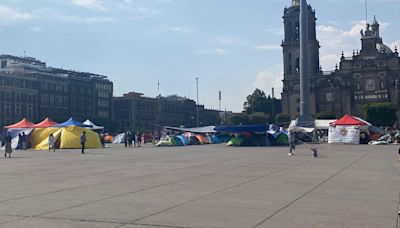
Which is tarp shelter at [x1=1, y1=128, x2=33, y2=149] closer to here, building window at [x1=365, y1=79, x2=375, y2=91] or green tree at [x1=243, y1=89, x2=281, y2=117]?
building window at [x1=365, y1=79, x2=375, y2=91]

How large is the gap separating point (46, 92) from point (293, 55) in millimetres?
65764

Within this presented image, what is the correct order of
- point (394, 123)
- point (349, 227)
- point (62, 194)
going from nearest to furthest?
point (349, 227)
point (62, 194)
point (394, 123)

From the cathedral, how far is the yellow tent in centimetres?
9025

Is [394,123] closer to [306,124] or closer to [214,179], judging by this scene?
[306,124]

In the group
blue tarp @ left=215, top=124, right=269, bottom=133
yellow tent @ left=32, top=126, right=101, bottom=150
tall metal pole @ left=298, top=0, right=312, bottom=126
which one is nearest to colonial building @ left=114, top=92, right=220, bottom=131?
tall metal pole @ left=298, top=0, right=312, bottom=126

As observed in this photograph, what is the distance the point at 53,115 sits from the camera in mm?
132875

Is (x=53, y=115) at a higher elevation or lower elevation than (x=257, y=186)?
higher

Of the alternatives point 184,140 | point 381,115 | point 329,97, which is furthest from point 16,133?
point 329,97

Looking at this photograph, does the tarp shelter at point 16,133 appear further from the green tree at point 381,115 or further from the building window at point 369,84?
the building window at point 369,84

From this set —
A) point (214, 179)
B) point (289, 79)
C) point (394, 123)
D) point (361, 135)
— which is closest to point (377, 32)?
point (289, 79)

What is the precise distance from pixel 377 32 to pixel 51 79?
93.9 meters

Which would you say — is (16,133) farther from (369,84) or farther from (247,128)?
(369,84)

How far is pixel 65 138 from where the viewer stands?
45469mm

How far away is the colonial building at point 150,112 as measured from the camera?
517 feet
